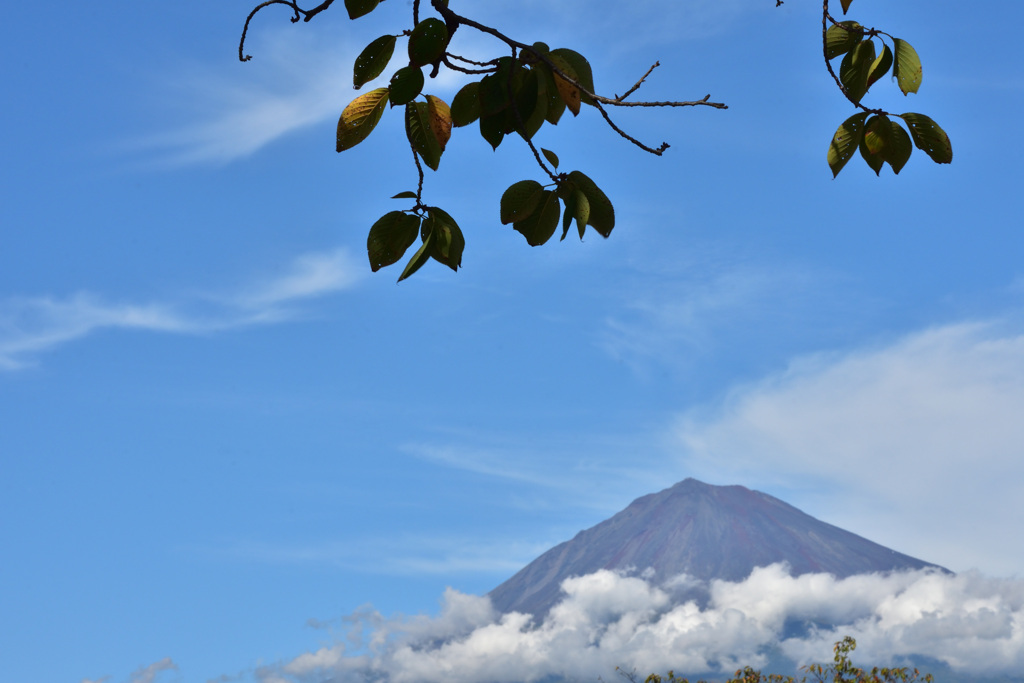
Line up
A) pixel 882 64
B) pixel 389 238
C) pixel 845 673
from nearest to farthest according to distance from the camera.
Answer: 1. pixel 389 238
2. pixel 882 64
3. pixel 845 673

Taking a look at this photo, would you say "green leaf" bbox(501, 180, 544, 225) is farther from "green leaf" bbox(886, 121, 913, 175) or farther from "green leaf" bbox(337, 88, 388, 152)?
"green leaf" bbox(886, 121, 913, 175)

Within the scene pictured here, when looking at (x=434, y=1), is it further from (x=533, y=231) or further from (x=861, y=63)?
(x=861, y=63)

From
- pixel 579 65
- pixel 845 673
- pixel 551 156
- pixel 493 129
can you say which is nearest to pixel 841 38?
pixel 579 65

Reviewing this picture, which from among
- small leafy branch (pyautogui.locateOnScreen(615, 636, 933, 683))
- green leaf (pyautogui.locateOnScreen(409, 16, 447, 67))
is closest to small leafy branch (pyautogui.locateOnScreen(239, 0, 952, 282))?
green leaf (pyautogui.locateOnScreen(409, 16, 447, 67))

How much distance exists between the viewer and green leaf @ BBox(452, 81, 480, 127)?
1760 mm

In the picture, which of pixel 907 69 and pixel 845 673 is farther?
pixel 845 673

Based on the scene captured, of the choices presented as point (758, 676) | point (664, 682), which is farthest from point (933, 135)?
point (758, 676)

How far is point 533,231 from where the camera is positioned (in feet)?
5.84

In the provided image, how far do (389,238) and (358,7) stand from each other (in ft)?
1.60

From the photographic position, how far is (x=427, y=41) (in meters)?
1.61

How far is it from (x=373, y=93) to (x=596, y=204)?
1.68ft

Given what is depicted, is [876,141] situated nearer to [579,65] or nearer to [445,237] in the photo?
[579,65]

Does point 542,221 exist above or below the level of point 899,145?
below

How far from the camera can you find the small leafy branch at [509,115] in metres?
1.66
